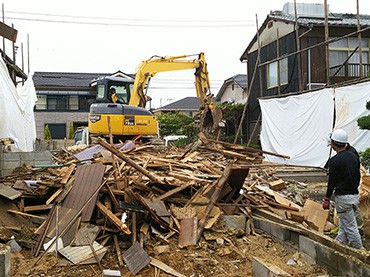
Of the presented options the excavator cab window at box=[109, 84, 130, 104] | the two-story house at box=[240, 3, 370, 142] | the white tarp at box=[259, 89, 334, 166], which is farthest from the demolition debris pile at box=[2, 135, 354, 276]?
the two-story house at box=[240, 3, 370, 142]

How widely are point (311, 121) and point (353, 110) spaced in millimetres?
2394

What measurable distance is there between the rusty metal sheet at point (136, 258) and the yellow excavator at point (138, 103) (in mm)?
7586

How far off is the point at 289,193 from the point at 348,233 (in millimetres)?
3386

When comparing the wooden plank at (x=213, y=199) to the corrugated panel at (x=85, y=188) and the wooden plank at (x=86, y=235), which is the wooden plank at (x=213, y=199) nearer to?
the wooden plank at (x=86, y=235)

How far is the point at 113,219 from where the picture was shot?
5.68 m

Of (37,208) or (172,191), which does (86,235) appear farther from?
(172,191)

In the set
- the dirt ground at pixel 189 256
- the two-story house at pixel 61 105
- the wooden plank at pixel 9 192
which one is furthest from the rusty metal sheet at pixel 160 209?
the two-story house at pixel 61 105

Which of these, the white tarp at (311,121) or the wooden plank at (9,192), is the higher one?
the white tarp at (311,121)

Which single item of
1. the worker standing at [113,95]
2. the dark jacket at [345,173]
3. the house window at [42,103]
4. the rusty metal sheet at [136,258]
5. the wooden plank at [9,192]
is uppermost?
the house window at [42,103]

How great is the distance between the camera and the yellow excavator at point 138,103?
12914 mm

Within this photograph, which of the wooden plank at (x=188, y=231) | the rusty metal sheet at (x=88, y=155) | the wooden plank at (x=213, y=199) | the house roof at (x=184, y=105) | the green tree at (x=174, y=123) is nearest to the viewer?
the wooden plank at (x=188, y=231)

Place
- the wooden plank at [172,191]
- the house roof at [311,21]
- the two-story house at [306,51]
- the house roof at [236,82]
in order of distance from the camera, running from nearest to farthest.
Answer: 1. the wooden plank at [172,191]
2. the two-story house at [306,51]
3. the house roof at [311,21]
4. the house roof at [236,82]

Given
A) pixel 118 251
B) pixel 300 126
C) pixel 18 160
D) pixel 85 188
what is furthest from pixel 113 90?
pixel 118 251

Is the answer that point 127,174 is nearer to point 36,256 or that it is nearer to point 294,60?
point 36,256
